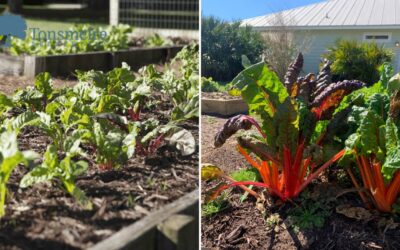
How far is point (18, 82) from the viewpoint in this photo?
3.84 meters

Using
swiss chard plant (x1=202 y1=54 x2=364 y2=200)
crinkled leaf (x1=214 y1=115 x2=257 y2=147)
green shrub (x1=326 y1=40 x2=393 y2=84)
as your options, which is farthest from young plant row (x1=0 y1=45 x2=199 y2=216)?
green shrub (x1=326 y1=40 x2=393 y2=84)

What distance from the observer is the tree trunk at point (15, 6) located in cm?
1060

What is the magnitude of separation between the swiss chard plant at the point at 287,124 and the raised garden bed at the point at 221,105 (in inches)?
53.4

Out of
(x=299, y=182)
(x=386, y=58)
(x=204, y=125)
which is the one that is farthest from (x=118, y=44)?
(x=299, y=182)

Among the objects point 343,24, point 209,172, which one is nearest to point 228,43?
point 209,172

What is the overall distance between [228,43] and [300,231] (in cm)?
112

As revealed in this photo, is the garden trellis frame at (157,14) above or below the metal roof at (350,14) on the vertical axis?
above

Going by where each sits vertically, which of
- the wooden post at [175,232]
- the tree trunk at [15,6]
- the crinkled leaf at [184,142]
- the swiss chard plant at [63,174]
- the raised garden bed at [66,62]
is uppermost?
the tree trunk at [15,6]

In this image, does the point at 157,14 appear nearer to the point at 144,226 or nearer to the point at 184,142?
the point at 184,142

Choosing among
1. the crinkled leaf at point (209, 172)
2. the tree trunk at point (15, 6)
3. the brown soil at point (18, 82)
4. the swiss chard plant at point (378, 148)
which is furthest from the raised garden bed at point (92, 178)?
the tree trunk at point (15, 6)

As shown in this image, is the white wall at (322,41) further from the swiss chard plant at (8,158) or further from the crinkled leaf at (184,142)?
the swiss chard plant at (8,158)

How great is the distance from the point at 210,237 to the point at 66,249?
3.03ft

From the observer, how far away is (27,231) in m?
1.31

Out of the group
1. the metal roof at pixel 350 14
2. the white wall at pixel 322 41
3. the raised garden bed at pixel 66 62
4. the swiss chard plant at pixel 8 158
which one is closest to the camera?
the swiss chard plant at pixel 8 158
